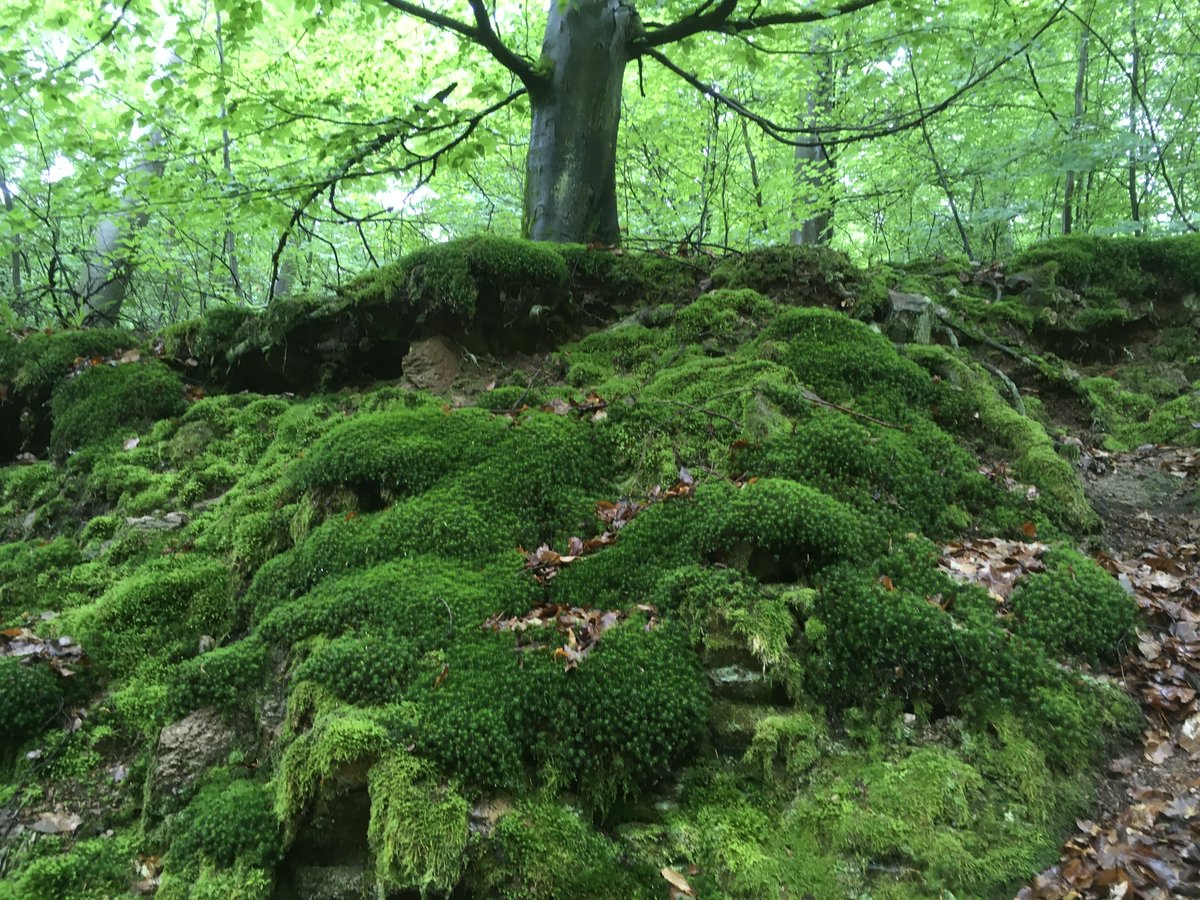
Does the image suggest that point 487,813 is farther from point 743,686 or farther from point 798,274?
point 798,274

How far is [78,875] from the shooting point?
2855mm

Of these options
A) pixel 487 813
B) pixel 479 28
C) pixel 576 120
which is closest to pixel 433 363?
pixel 576 120

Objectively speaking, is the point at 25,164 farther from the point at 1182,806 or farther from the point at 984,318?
the point at 1182,806

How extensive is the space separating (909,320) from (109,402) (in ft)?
25.1

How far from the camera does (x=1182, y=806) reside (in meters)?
2.61

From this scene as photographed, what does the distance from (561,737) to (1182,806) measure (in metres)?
2.47

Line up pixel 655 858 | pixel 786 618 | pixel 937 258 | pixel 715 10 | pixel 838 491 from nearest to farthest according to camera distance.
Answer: pixel 655 858 → pixel 786 618 → pixel 838 491 → pixel 715 10 → pixel 937 258

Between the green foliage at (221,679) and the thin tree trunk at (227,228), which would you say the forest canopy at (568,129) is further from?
the green foliage at (221,679)

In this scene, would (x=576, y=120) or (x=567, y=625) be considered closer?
(x=567, y=625)

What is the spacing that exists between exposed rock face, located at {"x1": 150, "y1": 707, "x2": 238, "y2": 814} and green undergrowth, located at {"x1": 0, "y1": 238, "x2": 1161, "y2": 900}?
3 cm

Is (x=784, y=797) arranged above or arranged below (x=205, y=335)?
below

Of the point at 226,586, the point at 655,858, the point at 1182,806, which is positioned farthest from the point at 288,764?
the point at 1182,806

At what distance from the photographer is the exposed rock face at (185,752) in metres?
3.13

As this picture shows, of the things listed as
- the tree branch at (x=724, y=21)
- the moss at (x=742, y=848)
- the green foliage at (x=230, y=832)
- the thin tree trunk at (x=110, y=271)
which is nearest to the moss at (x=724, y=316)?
the tree branch at (x=724, y=21)
